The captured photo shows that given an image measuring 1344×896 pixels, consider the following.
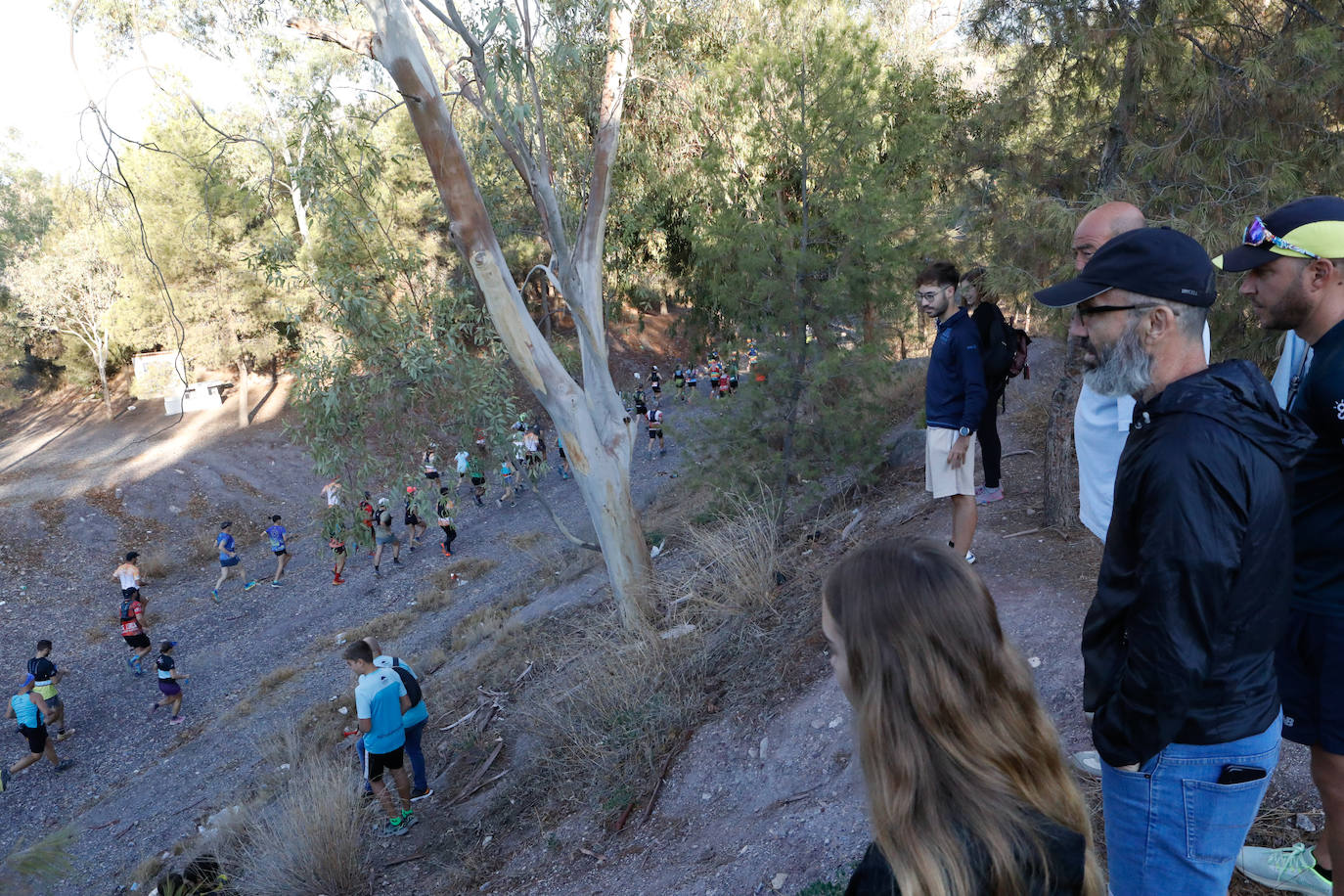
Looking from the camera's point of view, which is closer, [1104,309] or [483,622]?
[1104,309]

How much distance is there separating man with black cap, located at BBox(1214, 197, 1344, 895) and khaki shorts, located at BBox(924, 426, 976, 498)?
253 cm

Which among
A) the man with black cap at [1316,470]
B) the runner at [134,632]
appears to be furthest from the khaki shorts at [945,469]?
the runner at [134,632]

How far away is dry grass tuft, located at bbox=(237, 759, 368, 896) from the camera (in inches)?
220

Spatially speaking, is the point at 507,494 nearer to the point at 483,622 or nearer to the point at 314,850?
the point at 483,622

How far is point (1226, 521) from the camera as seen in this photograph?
1.62 metres

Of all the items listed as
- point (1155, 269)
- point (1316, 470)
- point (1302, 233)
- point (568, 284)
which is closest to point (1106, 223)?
point (1302, 233)

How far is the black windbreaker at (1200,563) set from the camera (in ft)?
5.29

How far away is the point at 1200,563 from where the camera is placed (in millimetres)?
1602

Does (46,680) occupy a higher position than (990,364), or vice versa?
(990,364)

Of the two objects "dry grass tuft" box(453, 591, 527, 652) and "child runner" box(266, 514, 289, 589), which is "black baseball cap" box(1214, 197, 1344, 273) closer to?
"dry grass tuft" box(453, 591, 527, 652)

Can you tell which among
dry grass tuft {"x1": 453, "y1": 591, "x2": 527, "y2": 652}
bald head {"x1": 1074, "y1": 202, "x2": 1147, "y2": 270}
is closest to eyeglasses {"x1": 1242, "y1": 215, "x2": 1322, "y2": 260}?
bald head {"x1": 1074, "y1": 202, "x2": 1147, "y2": 270}

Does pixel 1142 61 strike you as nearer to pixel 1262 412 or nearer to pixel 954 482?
pixel 954 482

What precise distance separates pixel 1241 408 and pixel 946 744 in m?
0.96

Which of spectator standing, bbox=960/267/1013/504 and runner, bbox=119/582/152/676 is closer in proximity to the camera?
spectator standing, bbox=960/267/1013/504
